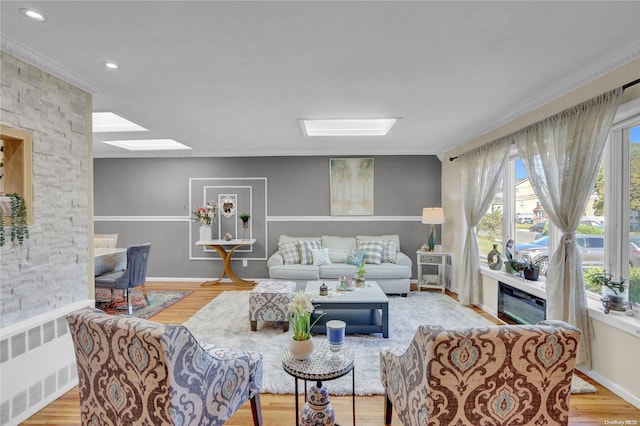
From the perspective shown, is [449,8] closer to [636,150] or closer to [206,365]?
[636,150]

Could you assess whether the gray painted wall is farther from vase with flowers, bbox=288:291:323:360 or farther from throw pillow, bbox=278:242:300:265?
vase with flowers, bbox=288:291:323:360

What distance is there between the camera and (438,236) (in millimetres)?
5605

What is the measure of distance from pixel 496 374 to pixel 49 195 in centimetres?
315

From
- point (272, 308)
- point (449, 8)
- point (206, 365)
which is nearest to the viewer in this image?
point (206, 365)

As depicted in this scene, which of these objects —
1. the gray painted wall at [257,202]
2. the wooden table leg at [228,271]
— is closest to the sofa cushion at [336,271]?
the gray painted wall at [257,202]

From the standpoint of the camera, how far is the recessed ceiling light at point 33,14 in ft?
5.42

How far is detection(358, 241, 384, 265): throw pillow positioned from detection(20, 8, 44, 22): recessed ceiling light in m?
4.51

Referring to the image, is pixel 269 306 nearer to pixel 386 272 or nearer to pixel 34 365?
pixel 34 365

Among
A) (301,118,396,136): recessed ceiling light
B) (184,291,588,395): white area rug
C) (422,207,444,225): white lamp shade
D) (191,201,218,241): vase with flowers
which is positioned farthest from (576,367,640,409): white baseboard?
(191,201,218,241): vase with flowers

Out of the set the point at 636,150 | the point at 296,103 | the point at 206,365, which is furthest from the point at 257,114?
the point at 636,150

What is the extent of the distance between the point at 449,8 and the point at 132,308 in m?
4.87

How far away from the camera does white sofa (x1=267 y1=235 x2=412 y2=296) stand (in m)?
4.64

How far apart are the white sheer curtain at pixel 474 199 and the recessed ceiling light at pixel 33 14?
14.2 feet

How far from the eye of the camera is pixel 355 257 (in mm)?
5027
